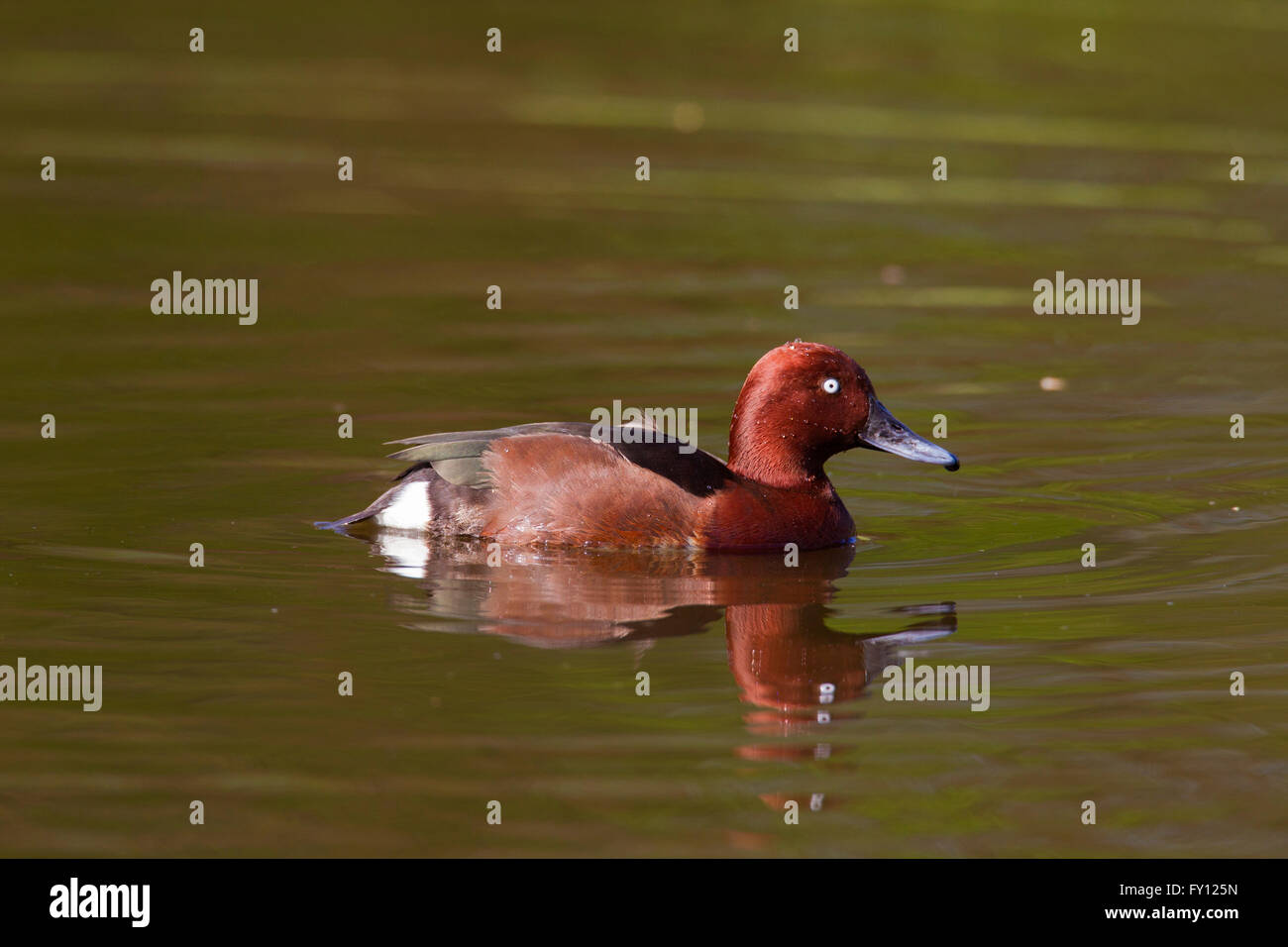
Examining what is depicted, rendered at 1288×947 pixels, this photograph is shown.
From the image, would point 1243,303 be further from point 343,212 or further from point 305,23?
point 305,23

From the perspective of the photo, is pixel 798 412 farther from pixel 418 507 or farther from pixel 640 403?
pixel 640 403

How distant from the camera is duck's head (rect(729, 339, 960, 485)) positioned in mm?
9289

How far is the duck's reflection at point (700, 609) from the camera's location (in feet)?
23.8

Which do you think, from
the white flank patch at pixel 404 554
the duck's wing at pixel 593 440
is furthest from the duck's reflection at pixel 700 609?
the duck's wing at pixel 593 440

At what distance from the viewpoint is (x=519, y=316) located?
43.7ft

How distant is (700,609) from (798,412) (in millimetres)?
1468

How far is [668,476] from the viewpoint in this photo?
901 cm

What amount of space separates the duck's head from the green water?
1.75ft

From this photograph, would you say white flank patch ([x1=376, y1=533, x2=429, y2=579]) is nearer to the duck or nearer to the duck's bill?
the duck

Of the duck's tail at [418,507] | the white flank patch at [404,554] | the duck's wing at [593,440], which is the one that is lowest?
the white flank patch at [404,554]

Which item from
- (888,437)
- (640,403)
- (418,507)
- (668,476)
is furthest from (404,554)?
(640,403)

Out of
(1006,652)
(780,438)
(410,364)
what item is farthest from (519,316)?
(1006,652)

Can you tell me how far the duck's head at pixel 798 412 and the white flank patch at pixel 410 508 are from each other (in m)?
1.52

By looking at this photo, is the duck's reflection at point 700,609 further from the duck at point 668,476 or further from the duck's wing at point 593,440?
the duck's wing at point 593,440
